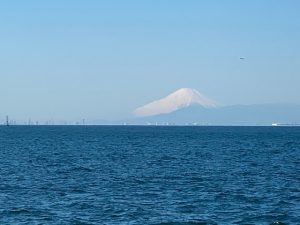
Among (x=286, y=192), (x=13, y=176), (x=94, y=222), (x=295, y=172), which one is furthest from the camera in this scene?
(x=295, y=172)

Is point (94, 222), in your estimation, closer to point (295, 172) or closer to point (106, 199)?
point (106, 199)

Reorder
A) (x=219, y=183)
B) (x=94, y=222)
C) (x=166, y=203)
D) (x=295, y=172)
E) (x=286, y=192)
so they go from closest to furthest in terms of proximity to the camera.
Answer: (x=94, y=222) → (x=166, y=203) → (x=286, y=192) → (x=219, y=183) → (x=295, y=172)

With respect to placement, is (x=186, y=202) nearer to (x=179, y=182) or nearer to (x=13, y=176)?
(x=179, y=182)

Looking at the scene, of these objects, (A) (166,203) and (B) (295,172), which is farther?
(B) (295,172)

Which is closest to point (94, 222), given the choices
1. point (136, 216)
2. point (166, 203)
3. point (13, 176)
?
point (136, 216)

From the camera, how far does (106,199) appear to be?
41.6m

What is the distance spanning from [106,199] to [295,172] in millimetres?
26014

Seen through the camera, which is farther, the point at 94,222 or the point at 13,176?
the point at 13,176

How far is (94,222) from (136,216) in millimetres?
2718

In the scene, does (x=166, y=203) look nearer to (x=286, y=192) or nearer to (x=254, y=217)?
(x=254, y=217)

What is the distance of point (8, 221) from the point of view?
34.0m

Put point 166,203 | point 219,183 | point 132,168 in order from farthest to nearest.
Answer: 1. point 132,168
2. point 219,183
3. point 166,203

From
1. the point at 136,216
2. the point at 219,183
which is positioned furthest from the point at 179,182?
the point at 136,216

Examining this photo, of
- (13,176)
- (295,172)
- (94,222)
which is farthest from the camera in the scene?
(295,172)
